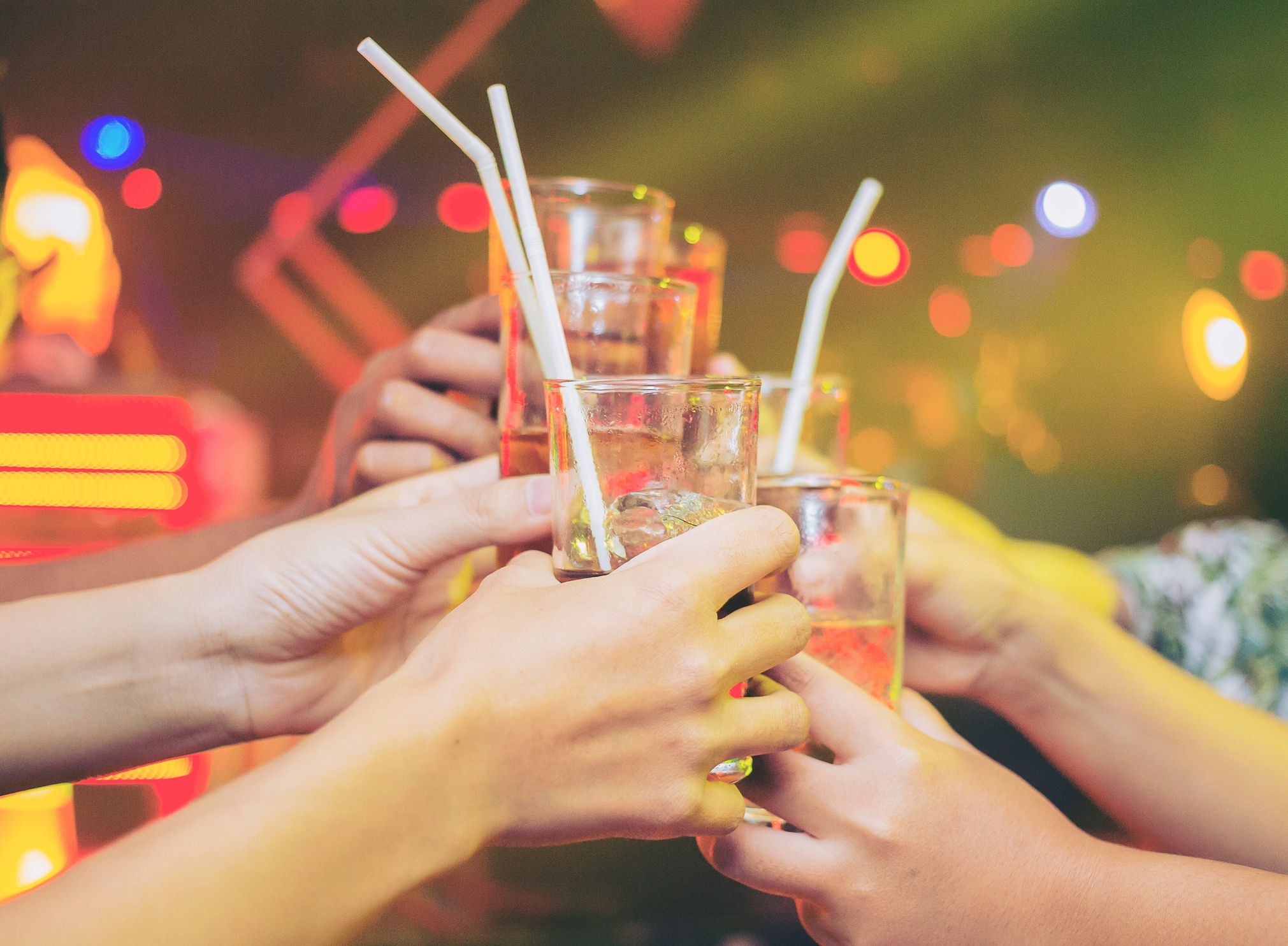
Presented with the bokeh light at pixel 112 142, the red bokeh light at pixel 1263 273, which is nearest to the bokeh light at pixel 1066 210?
the red bokeh light at pixel 1263 273

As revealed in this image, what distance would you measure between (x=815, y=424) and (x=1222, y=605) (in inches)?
53.0

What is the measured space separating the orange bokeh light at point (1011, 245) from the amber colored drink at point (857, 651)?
232 inches

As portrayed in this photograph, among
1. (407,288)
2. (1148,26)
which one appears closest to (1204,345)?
(1148,26)

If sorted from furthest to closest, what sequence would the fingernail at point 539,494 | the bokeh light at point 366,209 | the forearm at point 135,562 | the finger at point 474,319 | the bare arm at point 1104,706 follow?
the bokeh light at point 366,209 → the forearm at point 135,562 → the finger at point 474,319 → the bare arm at point 1104,706 → the fingernail at point 539,494

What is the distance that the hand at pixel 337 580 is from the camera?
1.04 m

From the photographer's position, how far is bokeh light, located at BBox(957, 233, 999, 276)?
6773mm

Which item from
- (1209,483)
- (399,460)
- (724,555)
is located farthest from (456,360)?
(1209,483)

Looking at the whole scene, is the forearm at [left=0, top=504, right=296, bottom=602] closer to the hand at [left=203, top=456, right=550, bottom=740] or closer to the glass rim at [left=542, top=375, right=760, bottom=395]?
the hand at [left=203, top=456, right=550, bottom=740]

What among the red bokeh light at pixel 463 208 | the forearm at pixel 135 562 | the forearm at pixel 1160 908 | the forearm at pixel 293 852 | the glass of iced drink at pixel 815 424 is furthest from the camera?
the red bokeh light at pixel 463 208

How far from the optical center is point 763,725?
0.78m

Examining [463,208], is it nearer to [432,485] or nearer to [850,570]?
[432,485]

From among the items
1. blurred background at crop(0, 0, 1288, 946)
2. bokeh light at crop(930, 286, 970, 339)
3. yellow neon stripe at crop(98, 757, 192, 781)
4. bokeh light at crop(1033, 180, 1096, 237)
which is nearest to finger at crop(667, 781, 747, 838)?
yellow neon stripe at crop(98, 757, 192, 781)

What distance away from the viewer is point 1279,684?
194 centimetres

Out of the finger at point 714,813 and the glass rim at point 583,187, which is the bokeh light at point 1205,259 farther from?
the finger at point 714,813
